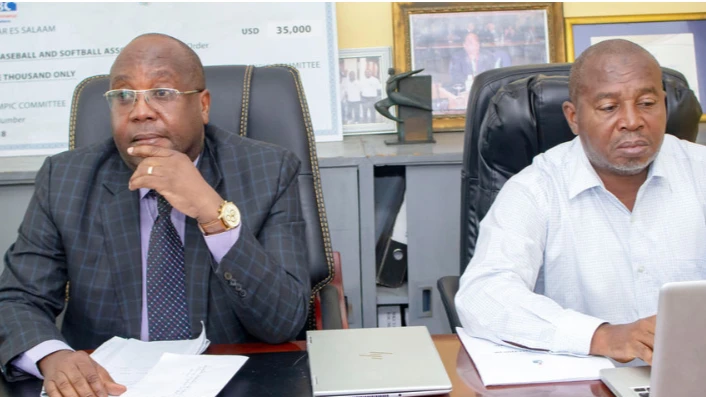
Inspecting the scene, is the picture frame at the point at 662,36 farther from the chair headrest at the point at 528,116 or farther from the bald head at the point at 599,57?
the bald head at the point at 599,57

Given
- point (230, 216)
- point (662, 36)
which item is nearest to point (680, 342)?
point (230, 216)

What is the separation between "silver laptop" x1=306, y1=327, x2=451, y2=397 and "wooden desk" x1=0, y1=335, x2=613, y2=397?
2cm

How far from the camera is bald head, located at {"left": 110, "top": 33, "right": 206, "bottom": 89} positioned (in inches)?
57.0

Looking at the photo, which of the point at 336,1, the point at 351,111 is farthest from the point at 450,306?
the point at 336,1

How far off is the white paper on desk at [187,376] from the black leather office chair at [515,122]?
60cm

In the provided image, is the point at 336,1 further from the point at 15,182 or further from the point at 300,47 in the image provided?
the point at 15,182

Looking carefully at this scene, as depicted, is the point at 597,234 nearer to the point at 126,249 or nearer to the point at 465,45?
the point at 126,249

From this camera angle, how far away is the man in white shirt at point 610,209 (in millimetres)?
1479

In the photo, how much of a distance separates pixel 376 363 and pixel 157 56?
766mm


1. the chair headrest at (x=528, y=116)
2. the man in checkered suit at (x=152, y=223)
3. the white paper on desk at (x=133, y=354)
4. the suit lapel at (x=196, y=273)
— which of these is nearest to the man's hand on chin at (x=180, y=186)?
the man in checkered suit at (x=152, y=223)

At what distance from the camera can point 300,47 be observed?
2611 millimetres

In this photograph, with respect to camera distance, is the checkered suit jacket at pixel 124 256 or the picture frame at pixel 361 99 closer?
the checkered suit jacket at pixel 124 256

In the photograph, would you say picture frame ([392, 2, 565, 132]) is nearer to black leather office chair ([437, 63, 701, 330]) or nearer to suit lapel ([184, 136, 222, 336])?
black leather office chair ([437, 63, 701, 330])

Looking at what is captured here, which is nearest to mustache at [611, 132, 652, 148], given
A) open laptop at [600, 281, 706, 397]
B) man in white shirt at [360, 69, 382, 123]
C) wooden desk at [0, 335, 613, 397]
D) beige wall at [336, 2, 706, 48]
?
wooden desk at [0, 335, 613, 397]
